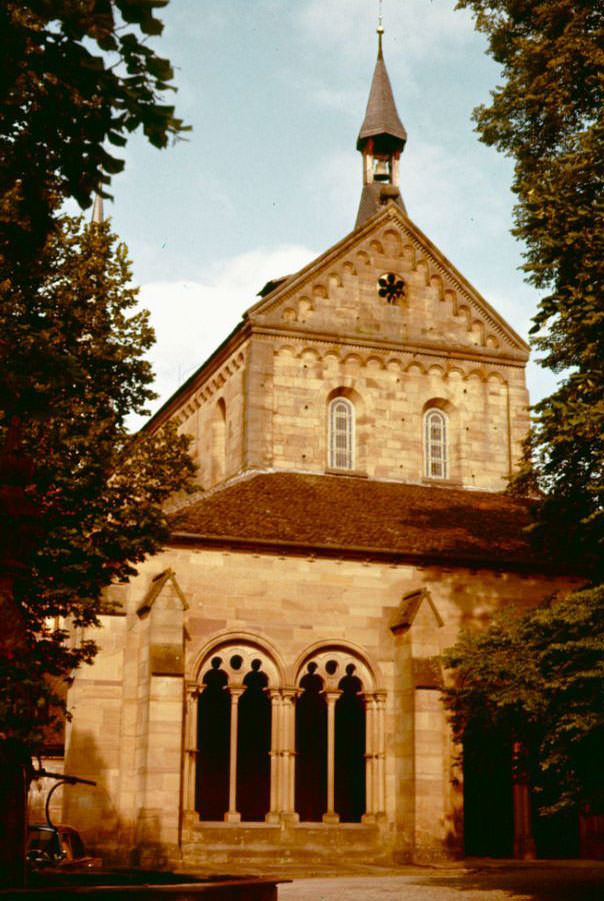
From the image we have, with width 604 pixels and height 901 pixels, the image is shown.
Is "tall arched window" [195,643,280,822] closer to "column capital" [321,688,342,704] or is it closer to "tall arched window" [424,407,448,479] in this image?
"column capital" [321,688,342,704]

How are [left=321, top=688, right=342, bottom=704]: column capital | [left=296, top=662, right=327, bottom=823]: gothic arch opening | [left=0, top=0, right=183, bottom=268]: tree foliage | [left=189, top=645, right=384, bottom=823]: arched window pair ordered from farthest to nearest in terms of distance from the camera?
[left=296, top=662, right=327, bottom=823]: gothic arch opening
[left=189, top=645, right=384, bottom=823]: arched window pair
[left=321, top=688, right=342, bottom=704]: column capital
[left=0, top=0, right=183, bottom=268]: tree foliage

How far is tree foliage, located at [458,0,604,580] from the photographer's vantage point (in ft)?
58.6

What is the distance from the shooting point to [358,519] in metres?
28.6

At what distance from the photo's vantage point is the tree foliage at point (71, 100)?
7750 mm

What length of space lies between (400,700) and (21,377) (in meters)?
17.6

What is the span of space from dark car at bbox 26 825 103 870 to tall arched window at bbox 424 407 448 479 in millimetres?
16208

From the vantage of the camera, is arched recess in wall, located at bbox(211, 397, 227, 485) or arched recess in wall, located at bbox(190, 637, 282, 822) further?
arched recess in wall, located at bbox(211, 397, 227, 485)

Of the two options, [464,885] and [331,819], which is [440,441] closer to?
[331,819]

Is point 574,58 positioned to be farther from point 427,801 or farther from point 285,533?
point 427,801

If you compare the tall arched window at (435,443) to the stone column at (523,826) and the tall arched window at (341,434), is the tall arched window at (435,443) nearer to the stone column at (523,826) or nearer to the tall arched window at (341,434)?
the tall arched window at (341,434)

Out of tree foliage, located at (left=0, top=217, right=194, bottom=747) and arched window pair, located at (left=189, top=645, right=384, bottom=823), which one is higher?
tree foliage, located at (left=0, top=217, right=194, bottom=747)

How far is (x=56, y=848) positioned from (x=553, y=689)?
7.60m

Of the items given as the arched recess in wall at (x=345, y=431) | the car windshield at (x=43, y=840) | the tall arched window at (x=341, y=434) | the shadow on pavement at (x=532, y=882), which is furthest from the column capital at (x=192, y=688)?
the tall arched window at (x=341, y=434)

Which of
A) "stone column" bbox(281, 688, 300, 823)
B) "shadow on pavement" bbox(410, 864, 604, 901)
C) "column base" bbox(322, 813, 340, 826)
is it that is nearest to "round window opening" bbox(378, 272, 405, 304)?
"stone column" bbox(281, 688, 300, 823)
